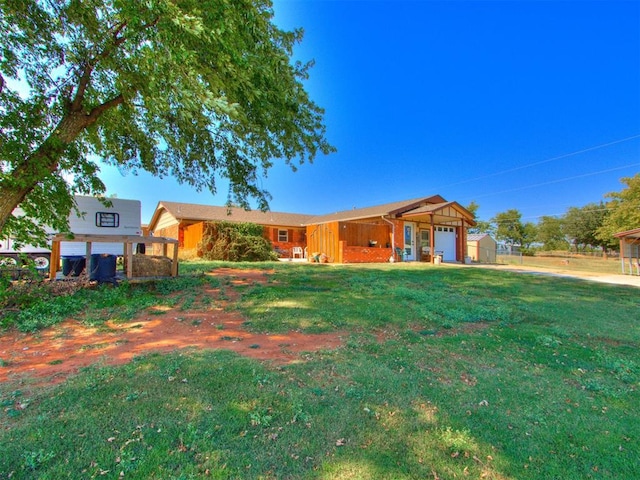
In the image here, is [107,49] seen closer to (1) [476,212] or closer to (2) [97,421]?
(2) [97,421]

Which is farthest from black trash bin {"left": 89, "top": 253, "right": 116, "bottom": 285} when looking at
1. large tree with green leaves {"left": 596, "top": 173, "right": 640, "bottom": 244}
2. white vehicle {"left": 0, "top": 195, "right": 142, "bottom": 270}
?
large tree with green leaves {"left": 596, "top": 173, "right": 640, "bottom": 244}

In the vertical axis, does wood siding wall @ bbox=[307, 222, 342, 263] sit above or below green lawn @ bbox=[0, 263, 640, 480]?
above

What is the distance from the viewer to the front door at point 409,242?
65.7 feet

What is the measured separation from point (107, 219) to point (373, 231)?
13.7 meters

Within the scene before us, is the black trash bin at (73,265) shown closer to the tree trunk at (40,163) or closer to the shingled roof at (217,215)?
the tree trunk at (40,163)

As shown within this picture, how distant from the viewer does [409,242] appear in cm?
2030

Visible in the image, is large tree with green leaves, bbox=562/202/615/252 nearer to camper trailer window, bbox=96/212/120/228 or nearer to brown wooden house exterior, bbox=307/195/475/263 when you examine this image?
brown wooden house exterior, bbox=307/195/475/263

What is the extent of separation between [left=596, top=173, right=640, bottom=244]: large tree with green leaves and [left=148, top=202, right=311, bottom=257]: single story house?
36727 mm

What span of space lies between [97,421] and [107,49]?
5.66 metres

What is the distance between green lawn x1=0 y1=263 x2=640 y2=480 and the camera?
1902 mm

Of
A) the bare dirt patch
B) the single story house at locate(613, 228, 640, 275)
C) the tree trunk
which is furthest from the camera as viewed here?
the single story house at locate(613, 228, 640, 275)

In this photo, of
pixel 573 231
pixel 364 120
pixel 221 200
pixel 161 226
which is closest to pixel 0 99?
pixel 221 200

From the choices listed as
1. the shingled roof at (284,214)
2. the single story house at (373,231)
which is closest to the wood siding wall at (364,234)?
the single story house at (373,231)

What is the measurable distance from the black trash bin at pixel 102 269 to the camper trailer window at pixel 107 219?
5420 mm
